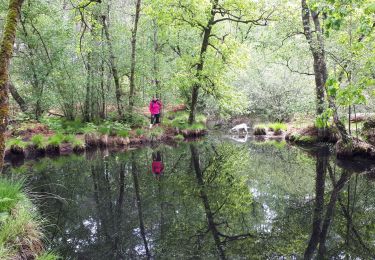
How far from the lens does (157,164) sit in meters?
14.3

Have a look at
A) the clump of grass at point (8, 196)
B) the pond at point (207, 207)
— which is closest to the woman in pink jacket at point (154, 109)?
the pond at point (207, 207)

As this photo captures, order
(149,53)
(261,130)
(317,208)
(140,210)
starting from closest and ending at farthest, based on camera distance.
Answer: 1. (317,208)
2. (140,210)
3. (149,53)
4. (261,130)

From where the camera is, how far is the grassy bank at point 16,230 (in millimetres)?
4629

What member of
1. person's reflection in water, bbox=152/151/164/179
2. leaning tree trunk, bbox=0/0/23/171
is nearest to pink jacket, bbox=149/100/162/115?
person's reflection in water, bbox=152/151/164/179

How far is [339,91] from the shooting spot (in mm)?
3977

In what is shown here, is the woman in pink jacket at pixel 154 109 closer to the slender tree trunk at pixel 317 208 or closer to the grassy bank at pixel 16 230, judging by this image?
the slender tree trunk at pixel 317 208

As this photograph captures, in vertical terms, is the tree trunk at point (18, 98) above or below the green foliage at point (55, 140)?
above

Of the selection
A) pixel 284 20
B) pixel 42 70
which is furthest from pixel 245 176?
pixel 42 70

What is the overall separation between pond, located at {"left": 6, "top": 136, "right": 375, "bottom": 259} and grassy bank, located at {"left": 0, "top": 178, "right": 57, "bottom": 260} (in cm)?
91

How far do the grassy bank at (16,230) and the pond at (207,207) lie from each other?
91 cm

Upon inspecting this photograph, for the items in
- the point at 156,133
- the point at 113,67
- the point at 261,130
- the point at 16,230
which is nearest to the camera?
the point at 16,230

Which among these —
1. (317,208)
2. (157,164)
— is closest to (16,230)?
(317,208)

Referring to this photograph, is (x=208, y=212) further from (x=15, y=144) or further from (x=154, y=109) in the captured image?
(x=154, y=109)

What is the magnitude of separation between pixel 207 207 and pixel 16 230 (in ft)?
15.4
